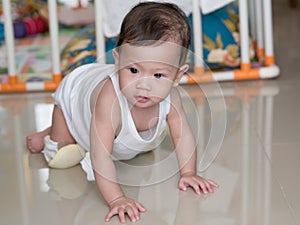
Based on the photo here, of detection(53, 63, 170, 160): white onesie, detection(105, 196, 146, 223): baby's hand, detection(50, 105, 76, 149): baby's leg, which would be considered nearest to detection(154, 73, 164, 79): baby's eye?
detection(53, 63, 170, 160): white onesie

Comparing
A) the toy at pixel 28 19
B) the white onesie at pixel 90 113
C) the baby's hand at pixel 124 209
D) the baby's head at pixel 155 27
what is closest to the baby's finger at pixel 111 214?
the baby's hand at pixel 124 209

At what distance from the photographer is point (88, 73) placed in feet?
4.43

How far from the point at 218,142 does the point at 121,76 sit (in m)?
0.34

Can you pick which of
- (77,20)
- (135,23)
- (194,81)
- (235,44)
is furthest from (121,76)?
(77,20)

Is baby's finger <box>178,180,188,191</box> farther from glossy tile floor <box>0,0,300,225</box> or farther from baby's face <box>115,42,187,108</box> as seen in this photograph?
baby's face <box>115,42,187,108</box>

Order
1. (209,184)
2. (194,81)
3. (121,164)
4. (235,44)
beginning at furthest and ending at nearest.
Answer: (235,44) < (194,81) < (121,164) < (209,184)

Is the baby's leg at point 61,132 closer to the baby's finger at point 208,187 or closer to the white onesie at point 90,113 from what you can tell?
the white onesie at point 90,113

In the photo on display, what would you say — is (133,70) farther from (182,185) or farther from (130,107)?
(182,185)

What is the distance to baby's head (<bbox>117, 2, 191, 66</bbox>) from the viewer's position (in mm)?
1037

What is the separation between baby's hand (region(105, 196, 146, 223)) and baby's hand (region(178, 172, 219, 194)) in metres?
0.12

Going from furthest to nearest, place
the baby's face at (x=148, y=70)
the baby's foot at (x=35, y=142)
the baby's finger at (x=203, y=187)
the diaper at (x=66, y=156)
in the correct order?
the baby's foot at (x=35, y=142)
the diaper at (x=66, y=156)
the baby's finger at (x=203, y=187)
the baby's face at (x=148, y=70)

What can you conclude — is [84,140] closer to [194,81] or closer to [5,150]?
[5,150]

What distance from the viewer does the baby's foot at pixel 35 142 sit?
1.41 m

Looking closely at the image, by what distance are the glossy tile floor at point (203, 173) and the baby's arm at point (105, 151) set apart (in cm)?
4
